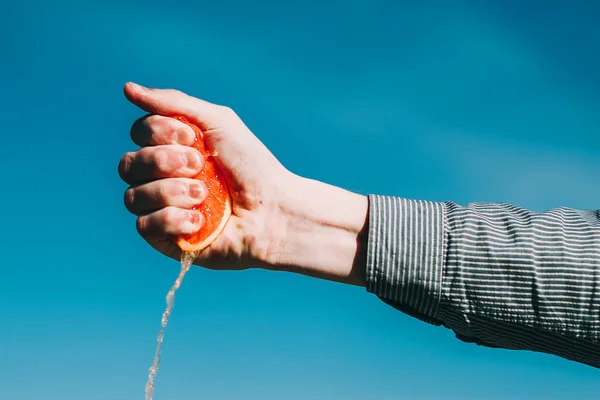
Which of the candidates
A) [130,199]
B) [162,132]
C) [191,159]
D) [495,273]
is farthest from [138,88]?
[495,273]

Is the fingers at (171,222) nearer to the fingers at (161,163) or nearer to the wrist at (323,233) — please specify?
the fingers at (161,163)

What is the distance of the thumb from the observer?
4.44 metres

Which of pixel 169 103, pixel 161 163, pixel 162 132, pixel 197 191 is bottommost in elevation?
pixel 197 191

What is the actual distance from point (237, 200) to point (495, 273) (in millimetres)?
1889

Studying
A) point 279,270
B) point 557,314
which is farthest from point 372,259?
point 557,314

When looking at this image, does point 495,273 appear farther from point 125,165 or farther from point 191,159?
point 125,165

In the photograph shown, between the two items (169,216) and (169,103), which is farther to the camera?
(169,103)

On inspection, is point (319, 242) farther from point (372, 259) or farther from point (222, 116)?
point (222, 116)

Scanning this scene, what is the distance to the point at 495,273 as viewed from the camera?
3.86m

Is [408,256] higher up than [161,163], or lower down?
lower down

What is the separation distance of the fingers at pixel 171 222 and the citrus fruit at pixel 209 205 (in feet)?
0.22

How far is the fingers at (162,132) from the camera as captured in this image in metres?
4.34

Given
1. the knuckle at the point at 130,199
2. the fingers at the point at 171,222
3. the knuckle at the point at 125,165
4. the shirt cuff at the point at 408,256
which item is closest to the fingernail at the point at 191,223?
the fingers at the point at 171,222

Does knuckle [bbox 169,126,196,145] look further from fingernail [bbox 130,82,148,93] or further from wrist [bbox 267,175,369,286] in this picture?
wrist [bbox 267,175,369,286]
